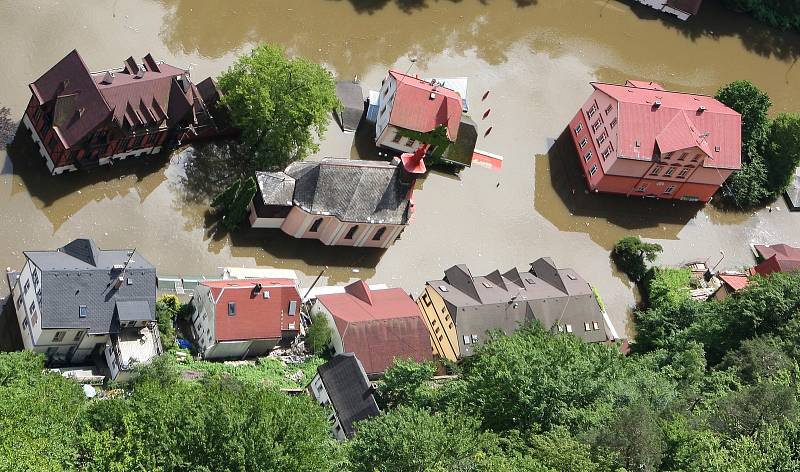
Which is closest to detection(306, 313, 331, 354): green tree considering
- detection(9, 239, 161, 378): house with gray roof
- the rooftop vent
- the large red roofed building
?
detection(9, 239, 161, 378): house with gray roof

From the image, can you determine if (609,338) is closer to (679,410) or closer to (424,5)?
(679,410)

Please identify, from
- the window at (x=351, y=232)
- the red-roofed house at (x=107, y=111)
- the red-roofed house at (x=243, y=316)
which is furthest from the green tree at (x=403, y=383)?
the red-roofed house at (x=107, y=111)

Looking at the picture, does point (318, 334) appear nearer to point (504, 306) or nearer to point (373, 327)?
point (373, 327)

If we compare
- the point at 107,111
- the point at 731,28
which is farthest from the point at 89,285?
the point at 731,28

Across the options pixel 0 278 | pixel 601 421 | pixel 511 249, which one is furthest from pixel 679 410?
pixel 0 278

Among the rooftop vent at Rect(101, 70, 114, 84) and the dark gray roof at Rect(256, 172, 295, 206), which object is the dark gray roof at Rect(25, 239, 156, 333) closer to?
the dark gray roof at Rect(256, 172, 295, 206)
